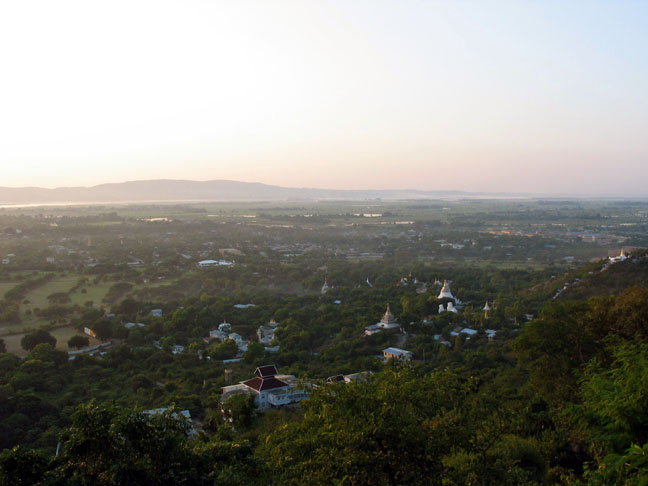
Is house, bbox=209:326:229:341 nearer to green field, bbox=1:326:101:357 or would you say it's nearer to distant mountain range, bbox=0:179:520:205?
green field, bbox=1:326:101:357

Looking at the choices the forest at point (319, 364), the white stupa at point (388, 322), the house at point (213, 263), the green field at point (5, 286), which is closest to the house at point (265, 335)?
the forest at point (319, 364)

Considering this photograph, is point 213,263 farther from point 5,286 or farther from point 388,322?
point 388,322

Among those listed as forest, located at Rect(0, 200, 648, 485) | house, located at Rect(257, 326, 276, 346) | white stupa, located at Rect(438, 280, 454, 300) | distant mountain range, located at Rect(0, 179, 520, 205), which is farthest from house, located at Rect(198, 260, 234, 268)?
distant mountain range, located at Rect(0, 179, 520, 205)

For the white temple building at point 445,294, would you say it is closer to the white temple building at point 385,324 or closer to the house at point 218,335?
the white temple building at point 385,324

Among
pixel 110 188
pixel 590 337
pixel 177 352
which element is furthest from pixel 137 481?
pixel 110 188

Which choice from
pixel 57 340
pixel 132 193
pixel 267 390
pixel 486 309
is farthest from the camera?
pixel 132 193

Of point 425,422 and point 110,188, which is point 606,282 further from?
point 110,188

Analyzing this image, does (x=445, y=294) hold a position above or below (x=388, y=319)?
above

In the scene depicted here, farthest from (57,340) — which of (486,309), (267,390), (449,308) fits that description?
(486,309)

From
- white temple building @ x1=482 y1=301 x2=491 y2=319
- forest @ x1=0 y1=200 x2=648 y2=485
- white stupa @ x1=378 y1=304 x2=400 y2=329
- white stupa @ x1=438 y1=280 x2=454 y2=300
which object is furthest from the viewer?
white stupa @ x1=438 y1=280 x2=454 y2=300
